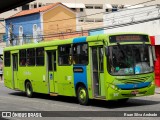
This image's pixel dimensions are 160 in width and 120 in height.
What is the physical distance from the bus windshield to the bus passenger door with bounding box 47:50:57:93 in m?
4.59

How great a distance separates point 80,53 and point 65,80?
1.87 m

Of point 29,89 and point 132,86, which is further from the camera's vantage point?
point 29,89

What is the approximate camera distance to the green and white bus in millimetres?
15719

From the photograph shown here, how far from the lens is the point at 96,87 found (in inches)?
650

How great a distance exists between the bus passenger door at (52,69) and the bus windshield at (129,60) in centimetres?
459

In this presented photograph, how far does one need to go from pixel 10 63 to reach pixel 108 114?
39.7 feet

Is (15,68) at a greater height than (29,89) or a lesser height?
greater

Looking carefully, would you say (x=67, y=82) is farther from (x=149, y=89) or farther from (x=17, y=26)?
(x=17, y=26)

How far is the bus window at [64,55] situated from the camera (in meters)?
18.3

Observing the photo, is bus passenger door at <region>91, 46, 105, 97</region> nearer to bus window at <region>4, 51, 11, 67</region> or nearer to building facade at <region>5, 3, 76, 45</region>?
bus window at <region>4, 51, 11, 67</region>

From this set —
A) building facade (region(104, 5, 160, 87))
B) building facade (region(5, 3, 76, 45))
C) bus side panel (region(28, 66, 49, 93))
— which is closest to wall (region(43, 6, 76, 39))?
building facade (region(5, 3, 76, 45))

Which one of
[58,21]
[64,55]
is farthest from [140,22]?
[58,21]

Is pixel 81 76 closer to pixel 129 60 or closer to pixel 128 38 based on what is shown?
pixel 129 60

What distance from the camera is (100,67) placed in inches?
635
